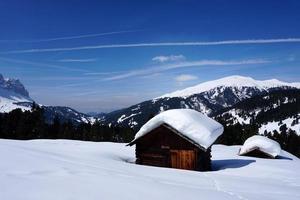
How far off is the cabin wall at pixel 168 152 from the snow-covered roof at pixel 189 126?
Result: 709mm

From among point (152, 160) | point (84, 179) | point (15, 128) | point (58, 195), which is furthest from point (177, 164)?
point (15, 128)

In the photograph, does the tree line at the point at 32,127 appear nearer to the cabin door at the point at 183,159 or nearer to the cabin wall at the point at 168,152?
the cabin wall at the point at 168,152

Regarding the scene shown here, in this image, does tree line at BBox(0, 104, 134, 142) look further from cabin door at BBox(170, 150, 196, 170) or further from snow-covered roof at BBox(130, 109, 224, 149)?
cabin door at BBox(170, 150, 196, 170)

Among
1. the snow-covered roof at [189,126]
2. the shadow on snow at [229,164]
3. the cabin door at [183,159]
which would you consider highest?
the snow-covered roof at [189,126]

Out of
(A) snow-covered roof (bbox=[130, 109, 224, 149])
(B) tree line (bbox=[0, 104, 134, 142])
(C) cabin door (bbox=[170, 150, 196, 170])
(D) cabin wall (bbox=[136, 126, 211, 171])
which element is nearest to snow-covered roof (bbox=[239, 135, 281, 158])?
(D) cabin wall (bbox=[136, 126, 211, 171])

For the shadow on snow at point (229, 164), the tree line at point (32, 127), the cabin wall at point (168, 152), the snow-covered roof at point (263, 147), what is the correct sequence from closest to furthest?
1. the cabin wall at point (168, 152)
2. the shadow on snow at point (229, 164)
3. the snow-covered roof at point (263, 147)
4. the tree line at point (32, 127)

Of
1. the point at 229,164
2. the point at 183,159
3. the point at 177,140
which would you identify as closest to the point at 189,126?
the point at 177,140

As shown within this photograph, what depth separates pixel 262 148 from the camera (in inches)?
1810

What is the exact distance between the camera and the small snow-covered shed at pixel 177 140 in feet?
96.5

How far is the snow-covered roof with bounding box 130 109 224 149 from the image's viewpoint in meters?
29.0

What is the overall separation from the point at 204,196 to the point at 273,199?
3.11 m

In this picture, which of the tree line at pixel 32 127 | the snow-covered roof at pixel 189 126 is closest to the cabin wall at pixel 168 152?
the snow-covered roof at pixel 189 126

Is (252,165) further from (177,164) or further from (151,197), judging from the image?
(151,197)

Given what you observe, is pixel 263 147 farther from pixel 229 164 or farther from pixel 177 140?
pixel 177 140
